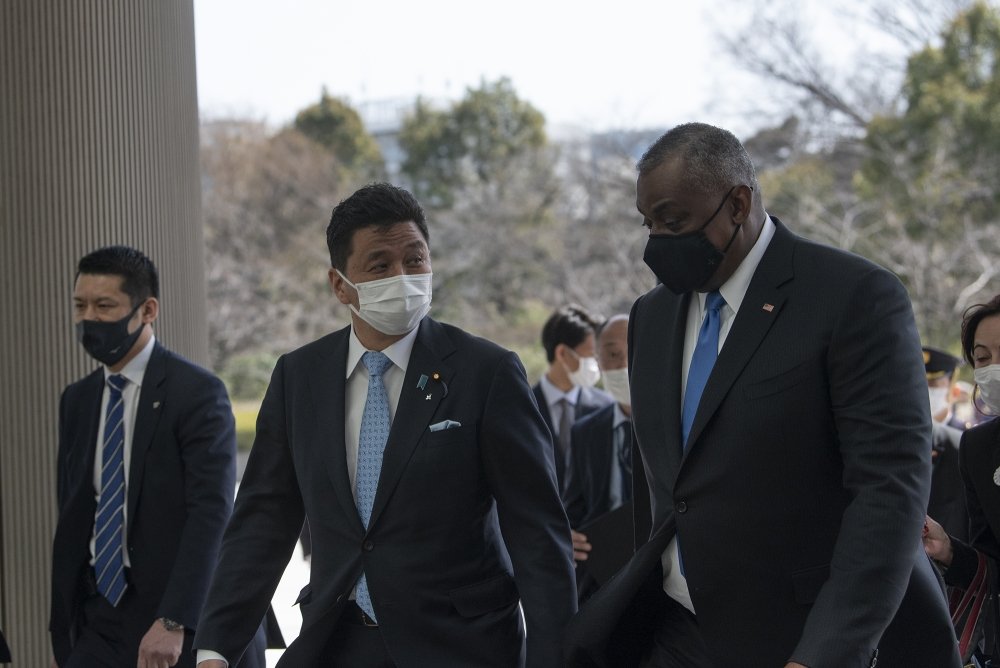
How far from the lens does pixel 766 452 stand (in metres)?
2.49

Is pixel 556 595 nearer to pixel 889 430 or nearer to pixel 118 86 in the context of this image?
pixel 889 430

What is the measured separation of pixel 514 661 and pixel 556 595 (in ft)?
0.82

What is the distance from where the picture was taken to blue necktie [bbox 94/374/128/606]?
4.16 meters

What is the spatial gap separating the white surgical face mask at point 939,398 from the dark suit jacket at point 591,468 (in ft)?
5.89

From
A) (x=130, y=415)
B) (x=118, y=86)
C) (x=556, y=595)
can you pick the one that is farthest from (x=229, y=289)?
(x=556, y=595)

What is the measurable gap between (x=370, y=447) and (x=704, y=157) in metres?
1.15

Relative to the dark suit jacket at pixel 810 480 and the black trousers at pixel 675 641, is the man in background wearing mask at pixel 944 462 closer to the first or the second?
the black trousers at pixel 675 641

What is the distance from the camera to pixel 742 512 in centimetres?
252

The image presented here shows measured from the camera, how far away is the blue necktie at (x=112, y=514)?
13.7ft

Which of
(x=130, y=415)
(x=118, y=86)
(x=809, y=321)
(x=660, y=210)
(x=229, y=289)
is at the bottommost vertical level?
(x=229, y=289)

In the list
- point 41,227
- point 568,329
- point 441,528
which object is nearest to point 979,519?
point 441,528

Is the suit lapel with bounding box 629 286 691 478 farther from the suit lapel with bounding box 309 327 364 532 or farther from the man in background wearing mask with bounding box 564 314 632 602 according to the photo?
the man in background wearing mask with bounding box 564 314 632 602

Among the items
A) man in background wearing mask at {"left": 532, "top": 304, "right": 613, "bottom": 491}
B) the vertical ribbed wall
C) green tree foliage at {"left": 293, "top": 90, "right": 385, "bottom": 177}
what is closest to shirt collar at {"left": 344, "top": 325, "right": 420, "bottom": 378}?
the vertical ribbed wall

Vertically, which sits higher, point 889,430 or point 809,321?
point 809,321
